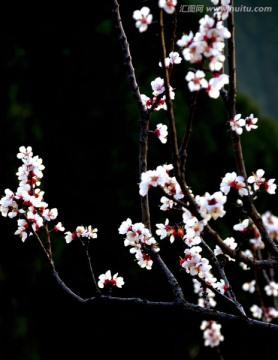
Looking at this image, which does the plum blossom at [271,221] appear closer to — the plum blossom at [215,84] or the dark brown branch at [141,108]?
the plum blossom at [215,84]

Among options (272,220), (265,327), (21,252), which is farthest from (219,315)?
(21,252)

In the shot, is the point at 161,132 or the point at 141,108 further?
the point at 161,132

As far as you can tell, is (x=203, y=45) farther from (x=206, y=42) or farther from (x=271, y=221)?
(x=271, y=221)

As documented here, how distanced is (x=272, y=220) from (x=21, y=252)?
158 inches

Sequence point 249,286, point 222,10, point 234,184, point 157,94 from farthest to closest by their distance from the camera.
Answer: point 249,286, point 157,94, point 234,184, point 222,10

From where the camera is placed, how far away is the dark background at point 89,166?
15.5ft

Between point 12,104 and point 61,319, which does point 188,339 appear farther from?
point 12,104

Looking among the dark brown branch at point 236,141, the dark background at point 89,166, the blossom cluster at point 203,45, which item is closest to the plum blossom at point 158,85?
the dark brown branch at point 236,141

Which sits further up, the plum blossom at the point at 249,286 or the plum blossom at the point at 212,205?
the plum blossom at the point at 249,286

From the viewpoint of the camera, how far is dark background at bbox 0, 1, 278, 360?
4738mm

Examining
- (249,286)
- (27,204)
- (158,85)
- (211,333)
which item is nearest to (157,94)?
(158,85)

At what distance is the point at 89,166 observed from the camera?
5160 millimetres

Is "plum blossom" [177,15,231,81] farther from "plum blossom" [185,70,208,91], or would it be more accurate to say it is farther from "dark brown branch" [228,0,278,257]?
"dark brown branch" [228,0,278,257]

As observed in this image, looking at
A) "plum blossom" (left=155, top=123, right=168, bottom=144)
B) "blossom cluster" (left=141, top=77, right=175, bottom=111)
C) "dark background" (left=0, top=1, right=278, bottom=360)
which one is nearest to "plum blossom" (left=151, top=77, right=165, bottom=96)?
"blossom cluster" (left=141, top=77, right=175, bottom=111)
